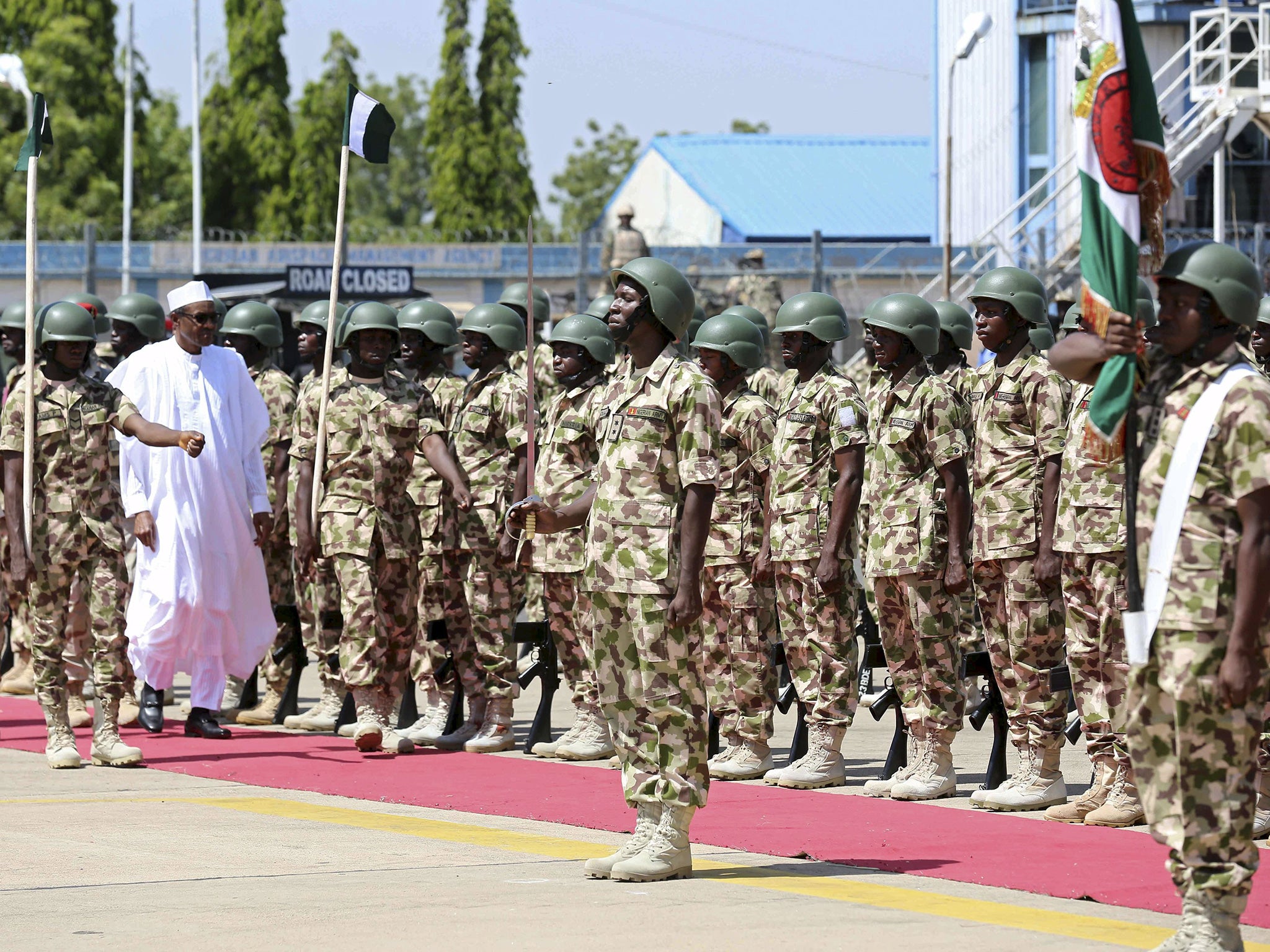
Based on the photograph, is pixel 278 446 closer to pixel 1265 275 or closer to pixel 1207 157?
pixel 1265 275

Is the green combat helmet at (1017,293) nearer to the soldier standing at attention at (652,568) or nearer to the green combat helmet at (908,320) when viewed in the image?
the green combat helmet at (908,320)

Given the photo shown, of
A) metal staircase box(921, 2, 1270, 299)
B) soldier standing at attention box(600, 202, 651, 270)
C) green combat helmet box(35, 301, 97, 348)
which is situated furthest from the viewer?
metal staircase box(921, 2, 1270, 299)

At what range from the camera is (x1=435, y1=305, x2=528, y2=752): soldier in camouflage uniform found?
11.0 metres

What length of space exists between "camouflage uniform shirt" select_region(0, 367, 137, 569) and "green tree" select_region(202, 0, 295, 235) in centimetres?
3735

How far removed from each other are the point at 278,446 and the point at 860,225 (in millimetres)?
32833

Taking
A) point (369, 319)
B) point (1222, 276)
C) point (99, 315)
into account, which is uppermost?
point (99, 315)

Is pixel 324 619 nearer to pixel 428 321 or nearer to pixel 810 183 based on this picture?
pixel 428 321

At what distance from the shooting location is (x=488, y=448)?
1123 cm

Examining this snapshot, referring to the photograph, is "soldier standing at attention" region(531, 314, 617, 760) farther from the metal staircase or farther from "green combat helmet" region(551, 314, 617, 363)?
the metal staircase

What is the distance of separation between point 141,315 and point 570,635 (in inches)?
176

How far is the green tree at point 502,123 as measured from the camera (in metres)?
49.6

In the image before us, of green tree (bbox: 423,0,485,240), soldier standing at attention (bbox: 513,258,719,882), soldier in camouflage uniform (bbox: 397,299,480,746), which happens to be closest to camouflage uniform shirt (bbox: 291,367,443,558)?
soldier in camouflage uniform (bbox: 397,299,480,746)

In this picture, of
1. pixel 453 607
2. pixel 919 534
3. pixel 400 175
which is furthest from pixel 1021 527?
pixel 400 175

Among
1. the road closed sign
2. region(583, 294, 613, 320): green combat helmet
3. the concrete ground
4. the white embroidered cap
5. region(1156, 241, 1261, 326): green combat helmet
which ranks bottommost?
the concrete ground
